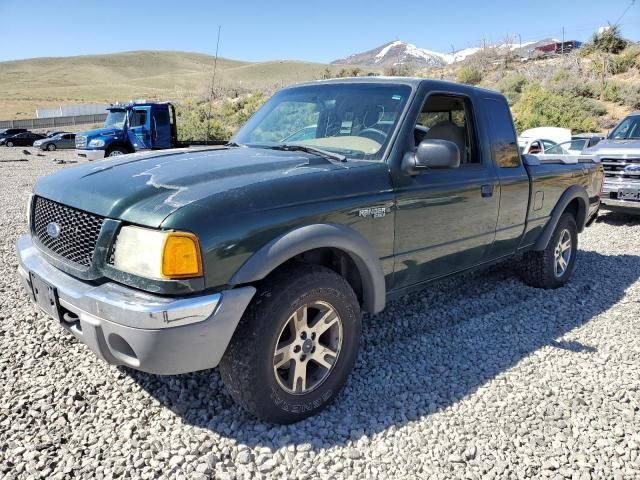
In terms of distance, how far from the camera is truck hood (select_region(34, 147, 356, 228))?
238cm

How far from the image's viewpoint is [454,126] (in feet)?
13.5

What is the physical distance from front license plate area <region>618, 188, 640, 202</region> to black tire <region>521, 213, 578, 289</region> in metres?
Result: 3.77

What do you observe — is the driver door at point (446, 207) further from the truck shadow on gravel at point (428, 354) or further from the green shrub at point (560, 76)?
the green shrub at point (560, 76)

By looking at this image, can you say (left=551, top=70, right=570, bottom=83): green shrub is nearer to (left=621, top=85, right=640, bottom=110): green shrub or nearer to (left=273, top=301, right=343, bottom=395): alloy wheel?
(left=621, top=85, right=640, bottom=110): green shrub

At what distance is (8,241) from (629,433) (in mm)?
7019

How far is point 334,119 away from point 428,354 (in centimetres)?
182

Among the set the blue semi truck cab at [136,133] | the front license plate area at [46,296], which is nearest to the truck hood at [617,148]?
the front license plate area at [46,296]

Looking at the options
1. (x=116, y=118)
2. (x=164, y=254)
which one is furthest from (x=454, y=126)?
(x=116, y=118)

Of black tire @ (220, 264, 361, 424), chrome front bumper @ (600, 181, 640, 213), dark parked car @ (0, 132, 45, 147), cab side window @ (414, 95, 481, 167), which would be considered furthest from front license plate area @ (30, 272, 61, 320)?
dark parked car @ (0, 132, 45, 147)

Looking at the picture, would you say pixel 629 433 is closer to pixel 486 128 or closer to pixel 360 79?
pixel 486 128

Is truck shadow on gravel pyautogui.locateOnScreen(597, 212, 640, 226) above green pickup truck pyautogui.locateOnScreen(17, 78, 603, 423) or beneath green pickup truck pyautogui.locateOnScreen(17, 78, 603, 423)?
beneath

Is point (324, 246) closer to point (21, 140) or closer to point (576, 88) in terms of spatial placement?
point (576, 88)

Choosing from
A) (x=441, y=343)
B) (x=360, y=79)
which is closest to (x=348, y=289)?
(x=441, y=343)

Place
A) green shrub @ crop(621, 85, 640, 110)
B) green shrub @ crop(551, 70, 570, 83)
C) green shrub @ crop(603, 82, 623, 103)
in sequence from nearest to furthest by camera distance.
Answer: green shrub @ crop(621, 85, 640, 110)
green shrub @ crop(603, 82, 623, 103)
green shrub @ crop(551, 70, 570, 83)
